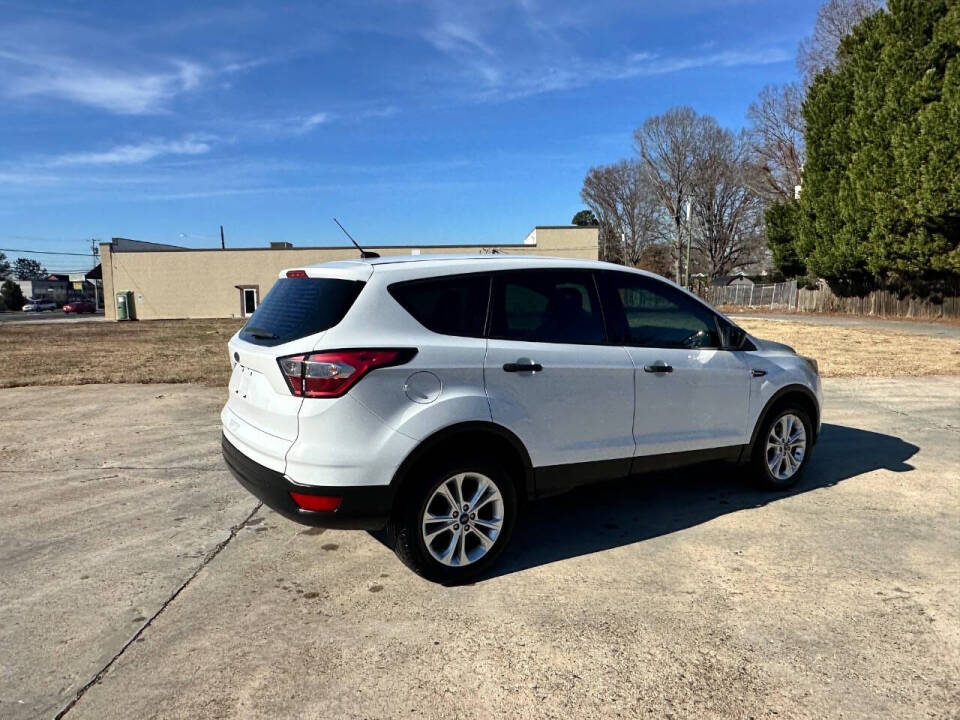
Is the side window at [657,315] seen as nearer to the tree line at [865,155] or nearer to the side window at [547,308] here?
the side window at [547,308]

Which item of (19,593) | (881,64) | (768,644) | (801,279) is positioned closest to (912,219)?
(881,64)

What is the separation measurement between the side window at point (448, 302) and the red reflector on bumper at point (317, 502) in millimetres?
996

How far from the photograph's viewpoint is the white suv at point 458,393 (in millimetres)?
3205

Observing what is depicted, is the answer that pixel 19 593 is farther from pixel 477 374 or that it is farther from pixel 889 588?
pixel 889 588

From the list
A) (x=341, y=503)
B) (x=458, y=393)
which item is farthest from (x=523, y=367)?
(x=341, y=503)

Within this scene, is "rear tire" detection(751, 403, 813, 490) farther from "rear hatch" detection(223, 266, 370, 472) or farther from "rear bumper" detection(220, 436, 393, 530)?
"rear hatch" detection(223, 266, 370, 472)

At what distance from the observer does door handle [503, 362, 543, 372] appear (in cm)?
357

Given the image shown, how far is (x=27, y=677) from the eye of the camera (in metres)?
2.71

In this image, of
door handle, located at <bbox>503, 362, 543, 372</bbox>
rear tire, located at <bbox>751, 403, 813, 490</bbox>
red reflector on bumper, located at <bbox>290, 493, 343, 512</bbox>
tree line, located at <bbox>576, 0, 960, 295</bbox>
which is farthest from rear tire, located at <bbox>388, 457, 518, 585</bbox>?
tree line, located at <bbox>576, 0, 960, 295</bbox>

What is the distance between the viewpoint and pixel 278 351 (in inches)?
132

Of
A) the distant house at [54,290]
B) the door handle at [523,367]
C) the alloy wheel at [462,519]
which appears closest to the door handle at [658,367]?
the door handle at [523,367]

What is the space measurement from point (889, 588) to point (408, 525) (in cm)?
257

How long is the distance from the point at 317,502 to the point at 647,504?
Answer: 2.65m

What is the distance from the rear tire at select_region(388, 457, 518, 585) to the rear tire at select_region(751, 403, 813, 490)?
228 centimetres
